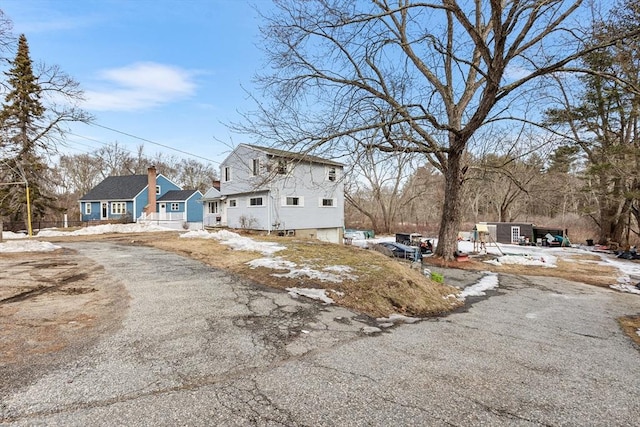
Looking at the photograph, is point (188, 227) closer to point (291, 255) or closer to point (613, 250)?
point (291, 255)

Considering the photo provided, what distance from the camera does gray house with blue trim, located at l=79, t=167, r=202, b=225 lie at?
30597 mm

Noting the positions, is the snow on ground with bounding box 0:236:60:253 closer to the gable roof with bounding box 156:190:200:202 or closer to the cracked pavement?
the cracked pavement

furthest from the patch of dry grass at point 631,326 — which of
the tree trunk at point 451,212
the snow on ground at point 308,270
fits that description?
the tree trunk at point 451,212

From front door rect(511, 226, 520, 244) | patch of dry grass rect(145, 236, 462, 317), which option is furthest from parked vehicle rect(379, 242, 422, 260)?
front door rect(511, 226, 520, 244)

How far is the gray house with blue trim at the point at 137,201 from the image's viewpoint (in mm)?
30597

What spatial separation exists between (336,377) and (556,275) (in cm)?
1321

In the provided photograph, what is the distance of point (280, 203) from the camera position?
64.4 ft

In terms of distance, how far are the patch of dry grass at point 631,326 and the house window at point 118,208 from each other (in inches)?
1379

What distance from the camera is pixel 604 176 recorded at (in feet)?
65.7

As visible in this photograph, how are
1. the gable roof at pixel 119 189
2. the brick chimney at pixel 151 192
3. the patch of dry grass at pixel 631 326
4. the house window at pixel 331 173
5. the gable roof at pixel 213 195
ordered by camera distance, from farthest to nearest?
the gable roof at pixel 119 189, the brick chimney at pixel 151 192, the gable roof at pixel 213 195, the house window at pixel 331 173, the patch of dry grass at pixel 631 326

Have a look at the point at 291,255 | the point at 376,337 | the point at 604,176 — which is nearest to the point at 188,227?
→ the point at 291,255

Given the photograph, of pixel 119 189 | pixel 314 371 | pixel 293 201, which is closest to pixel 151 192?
pixel 119 189

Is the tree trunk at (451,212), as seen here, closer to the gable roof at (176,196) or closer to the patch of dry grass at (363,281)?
the patch of dry grass at (363,281)

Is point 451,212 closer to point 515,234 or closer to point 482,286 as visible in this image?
point 482,286
